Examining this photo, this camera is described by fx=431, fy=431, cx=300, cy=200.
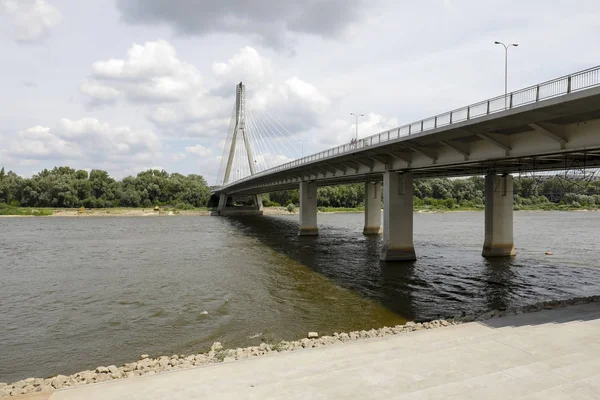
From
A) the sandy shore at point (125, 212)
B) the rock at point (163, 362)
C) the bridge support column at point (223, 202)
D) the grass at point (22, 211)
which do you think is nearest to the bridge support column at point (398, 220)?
the rock at point (163, 362)

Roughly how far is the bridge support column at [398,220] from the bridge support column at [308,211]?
71.8 ft

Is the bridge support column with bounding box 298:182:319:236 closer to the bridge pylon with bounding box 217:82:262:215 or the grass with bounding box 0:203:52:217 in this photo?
the bridge pylon with bounding box 217:82:262:215

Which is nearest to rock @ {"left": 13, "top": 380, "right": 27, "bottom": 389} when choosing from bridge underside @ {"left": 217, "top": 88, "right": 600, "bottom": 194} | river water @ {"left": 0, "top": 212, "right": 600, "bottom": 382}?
river water @ {"left": 0, "top": 212, "right": 600, "bottom": 382}

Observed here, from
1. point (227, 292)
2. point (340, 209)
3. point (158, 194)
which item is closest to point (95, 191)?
point (158, 194)

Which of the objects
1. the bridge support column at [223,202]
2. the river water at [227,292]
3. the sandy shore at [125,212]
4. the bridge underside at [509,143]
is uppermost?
the bridge underside at [509,143]

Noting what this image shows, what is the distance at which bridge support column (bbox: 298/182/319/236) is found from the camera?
53375mm

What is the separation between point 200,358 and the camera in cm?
1174

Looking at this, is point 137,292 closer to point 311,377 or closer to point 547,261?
point 311,377

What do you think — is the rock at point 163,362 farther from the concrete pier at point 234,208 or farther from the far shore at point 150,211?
the far shore at point 150,211

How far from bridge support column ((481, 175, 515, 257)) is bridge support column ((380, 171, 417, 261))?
598 centimetres

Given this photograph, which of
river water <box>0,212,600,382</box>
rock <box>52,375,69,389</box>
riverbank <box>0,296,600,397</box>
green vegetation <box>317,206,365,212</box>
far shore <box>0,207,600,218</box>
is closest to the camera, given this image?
rock <box>52,375,69,389</box>

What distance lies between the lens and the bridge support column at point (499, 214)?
32.0 metres

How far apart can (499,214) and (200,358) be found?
26.9 meters

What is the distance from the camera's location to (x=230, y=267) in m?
29.9
